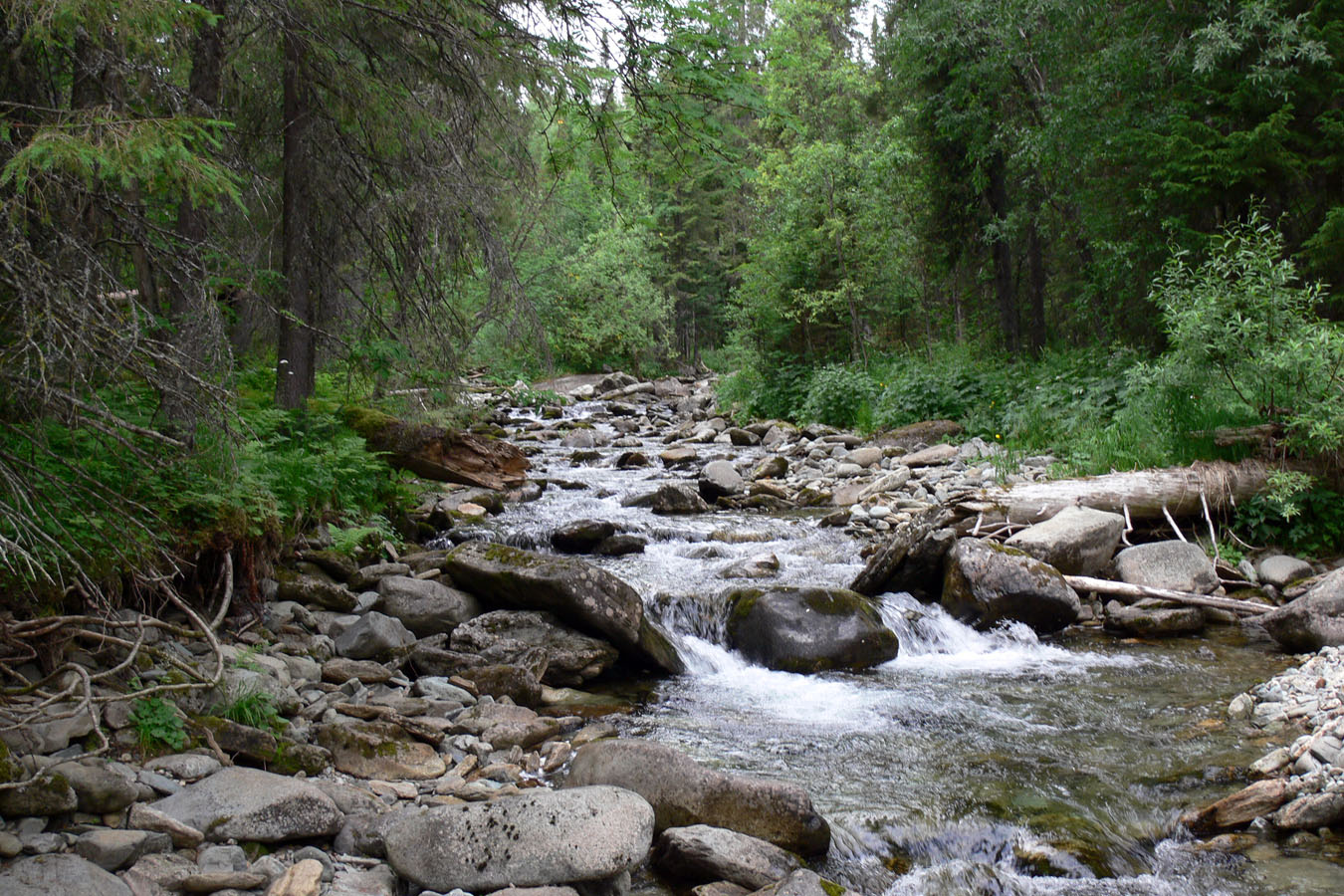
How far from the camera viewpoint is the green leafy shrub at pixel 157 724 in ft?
12.7

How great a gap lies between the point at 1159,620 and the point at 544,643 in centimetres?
520

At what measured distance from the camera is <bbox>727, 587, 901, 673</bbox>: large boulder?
691cm

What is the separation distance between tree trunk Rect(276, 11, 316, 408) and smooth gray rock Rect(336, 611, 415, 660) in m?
2.82

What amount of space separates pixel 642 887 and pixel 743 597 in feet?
12.6

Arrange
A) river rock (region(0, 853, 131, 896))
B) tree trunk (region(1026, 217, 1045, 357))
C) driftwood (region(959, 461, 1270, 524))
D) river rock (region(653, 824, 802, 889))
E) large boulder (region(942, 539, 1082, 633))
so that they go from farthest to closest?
tree trunk (region(1026, 217, 1045, 357)), driftwood (region(959, 461, 1270, 524)), large boulder (region(942, 539, 1082, 633)), river rock (region(653, 824, 802, 889)), river rock (region(0, 853, 131, 896))

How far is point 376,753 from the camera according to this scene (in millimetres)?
4613

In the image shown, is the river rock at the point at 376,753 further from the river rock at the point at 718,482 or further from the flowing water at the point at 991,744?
the river rock at the point at 718,482


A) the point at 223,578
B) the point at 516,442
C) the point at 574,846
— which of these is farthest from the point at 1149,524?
the point at 516,442

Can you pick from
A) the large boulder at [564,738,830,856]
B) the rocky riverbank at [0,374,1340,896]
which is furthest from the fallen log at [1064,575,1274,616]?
the large boulder at [564,738,830,856]

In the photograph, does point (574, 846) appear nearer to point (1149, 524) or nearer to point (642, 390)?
point (1149, 524)

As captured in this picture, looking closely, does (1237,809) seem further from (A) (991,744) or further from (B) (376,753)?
(B) (376,753)

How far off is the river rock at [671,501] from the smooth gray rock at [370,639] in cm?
621

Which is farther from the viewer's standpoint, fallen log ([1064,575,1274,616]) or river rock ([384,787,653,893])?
fallen log ([1064,575,1274,616])

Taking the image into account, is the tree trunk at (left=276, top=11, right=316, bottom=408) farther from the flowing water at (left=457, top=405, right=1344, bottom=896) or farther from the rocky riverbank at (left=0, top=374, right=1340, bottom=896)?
the flowing water at (left=457, top=405, right=1344, bottom=896)
